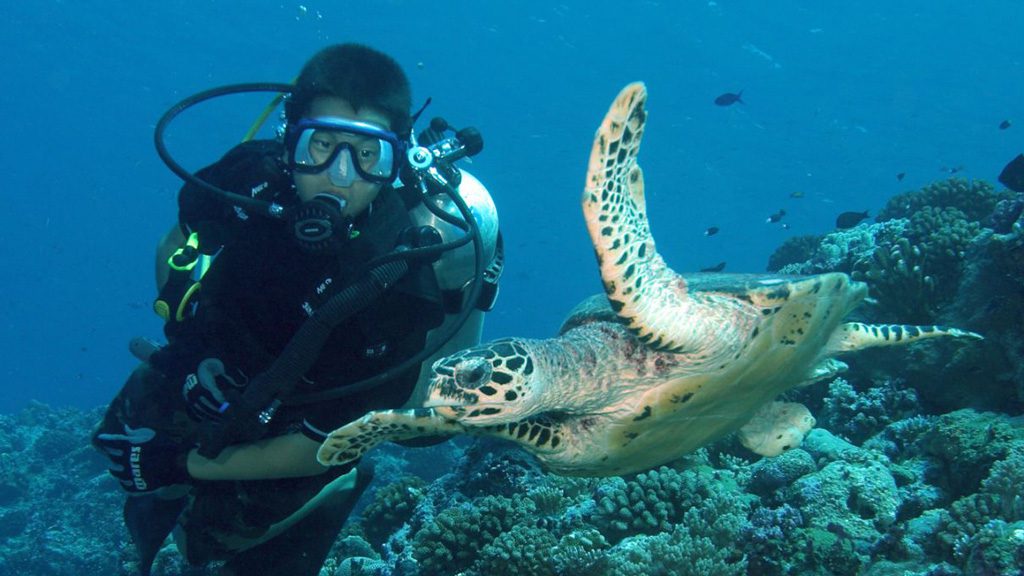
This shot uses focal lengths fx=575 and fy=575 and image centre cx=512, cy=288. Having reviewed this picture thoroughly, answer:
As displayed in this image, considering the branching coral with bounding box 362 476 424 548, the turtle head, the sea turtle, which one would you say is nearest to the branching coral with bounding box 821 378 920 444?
the sea turtle

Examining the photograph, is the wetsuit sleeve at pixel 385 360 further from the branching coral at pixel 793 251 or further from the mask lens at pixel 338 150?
the branching coral at pixel 793 251

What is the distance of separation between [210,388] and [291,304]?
58cm

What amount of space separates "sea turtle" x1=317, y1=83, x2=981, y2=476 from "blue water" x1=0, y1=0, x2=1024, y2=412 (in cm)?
4705

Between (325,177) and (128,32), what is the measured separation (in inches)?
2403

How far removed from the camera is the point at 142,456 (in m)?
3.16

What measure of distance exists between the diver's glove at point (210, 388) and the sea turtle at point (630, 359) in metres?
0.69

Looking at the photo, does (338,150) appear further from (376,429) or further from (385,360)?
(376,429)

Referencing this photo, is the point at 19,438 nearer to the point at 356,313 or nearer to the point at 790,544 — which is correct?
the point at 356,313

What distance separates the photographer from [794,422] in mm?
4270

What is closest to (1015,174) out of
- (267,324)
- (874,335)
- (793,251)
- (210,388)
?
(874,335)

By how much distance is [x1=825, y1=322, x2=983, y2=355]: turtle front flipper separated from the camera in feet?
12.3

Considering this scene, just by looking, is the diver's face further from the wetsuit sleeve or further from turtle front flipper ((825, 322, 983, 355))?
turtle front flipper ((825, 322, 983, 355))

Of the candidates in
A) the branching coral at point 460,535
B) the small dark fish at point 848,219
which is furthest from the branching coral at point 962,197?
the branching coral at point 460,535

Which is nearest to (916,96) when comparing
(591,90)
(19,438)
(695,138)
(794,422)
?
(695,138)
